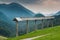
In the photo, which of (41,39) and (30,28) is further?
(30,28)

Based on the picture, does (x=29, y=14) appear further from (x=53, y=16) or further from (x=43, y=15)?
(x=53, y=16)

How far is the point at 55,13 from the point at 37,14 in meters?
2.07

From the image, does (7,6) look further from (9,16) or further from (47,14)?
(47,14)

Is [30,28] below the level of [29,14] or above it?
below

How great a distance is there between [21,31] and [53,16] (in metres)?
4.08

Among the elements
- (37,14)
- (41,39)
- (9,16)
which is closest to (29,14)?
(37,14)

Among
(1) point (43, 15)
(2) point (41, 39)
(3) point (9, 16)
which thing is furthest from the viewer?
(1) point (43, 15)

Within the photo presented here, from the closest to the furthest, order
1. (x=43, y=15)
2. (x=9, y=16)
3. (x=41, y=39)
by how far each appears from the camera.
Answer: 1. (x=41, y=39)
2. (x=9, y=16)
3. (x=43, y=15)

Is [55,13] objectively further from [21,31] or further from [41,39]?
[41,39]

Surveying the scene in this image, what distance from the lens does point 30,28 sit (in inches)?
793

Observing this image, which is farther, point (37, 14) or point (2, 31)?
point (2, 31)

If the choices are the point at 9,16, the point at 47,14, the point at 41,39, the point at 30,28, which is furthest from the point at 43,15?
the point at 41,39

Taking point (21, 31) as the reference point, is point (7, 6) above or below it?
above

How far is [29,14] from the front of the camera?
20781mm
